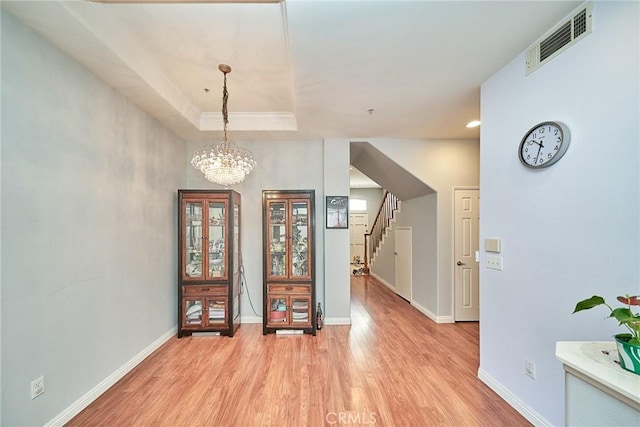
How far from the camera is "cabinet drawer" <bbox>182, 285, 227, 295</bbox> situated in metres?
3.55

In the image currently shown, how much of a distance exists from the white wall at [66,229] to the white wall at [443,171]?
323cm

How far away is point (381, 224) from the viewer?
7160mm

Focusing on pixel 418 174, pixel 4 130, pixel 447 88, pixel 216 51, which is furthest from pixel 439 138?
pixel 4 130

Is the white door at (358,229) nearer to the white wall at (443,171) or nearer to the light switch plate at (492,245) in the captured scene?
the white wall at (443,171)

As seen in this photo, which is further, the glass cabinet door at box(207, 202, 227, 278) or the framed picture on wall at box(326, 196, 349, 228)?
the framed picture on wall at box(326, 196, 349, 228)

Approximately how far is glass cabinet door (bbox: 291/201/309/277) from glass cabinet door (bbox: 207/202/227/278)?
3.03 feet

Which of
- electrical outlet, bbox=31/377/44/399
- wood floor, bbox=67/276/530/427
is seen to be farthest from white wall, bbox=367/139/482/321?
electrical outlet, bbox=31/377/44/399

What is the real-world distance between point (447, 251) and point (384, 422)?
9.15ft

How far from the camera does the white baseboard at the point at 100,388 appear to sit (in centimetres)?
196

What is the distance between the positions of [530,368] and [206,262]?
11.5 feet

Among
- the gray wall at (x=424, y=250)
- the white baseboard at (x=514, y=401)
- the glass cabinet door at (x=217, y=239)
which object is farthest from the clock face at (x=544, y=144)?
the glass cabinet door at (x=217, y=239)

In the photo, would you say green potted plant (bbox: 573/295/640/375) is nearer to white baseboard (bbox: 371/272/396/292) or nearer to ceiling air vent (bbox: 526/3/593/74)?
ceiling air vent (bbox: 526/3/593/74)

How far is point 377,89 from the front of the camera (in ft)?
8.43

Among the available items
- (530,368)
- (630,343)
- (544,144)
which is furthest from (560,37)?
(530,368)
